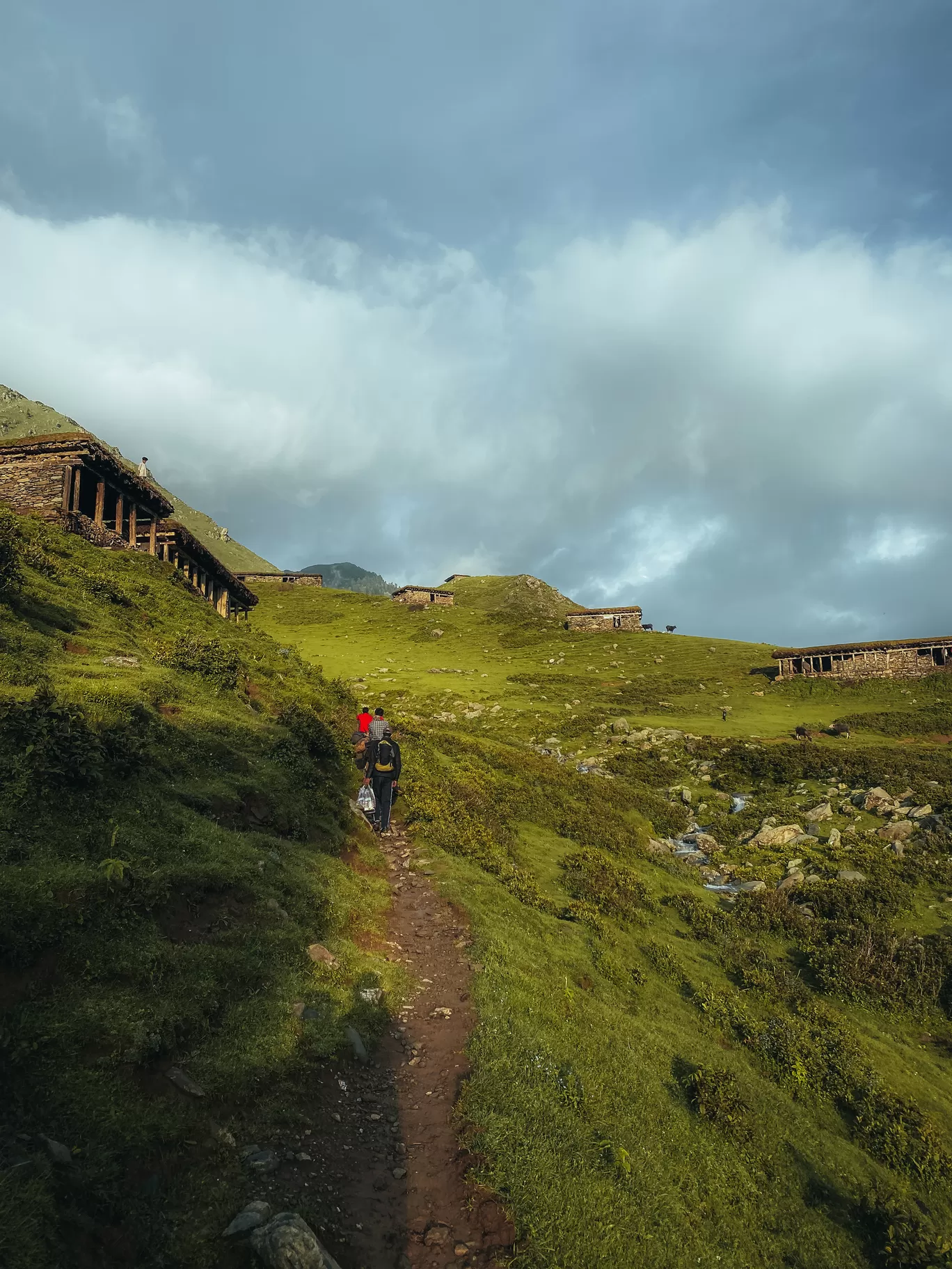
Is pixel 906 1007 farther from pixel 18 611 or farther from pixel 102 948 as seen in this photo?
pixel 18 611

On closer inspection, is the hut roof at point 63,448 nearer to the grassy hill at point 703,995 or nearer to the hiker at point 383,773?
the grassy hill at point 703,995

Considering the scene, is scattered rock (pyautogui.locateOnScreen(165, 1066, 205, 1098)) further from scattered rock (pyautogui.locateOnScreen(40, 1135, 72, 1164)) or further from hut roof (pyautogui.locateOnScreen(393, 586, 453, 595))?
hut roof (pyautogui.locateOnScreen(393, 586, 453, 595))

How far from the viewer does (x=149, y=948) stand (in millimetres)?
8484

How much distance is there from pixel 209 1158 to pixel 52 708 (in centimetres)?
846

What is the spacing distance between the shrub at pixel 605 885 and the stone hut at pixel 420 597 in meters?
85.5

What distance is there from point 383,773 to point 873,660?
198 feet

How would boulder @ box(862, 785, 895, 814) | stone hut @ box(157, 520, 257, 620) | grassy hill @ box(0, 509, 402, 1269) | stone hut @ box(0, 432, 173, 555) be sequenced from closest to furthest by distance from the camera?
grassy hill @ box(0, 509, 402, 1269) < boulder @ box(862, 785, 895, 814) < stone hut @ box(0, 432, 173, 555) < stone hut @ box(157, 520, 257, 620)

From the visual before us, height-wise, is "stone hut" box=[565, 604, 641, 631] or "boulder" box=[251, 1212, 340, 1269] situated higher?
"stone hut" box=[565, 604, 641, 631]

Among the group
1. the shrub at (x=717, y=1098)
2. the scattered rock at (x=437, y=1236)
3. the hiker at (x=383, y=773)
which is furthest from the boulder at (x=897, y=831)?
the scattered rock at (x=437, y=1236)

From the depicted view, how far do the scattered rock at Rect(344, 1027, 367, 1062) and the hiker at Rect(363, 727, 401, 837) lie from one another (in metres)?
9.69

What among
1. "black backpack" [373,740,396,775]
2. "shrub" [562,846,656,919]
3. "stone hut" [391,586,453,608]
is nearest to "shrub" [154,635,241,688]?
"black backpack" [373,740,396,775]

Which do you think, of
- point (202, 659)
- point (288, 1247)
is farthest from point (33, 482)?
point (288, 1247)

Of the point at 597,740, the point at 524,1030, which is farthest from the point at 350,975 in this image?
the point at 597,740

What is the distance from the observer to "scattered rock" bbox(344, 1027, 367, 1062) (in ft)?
29.6
